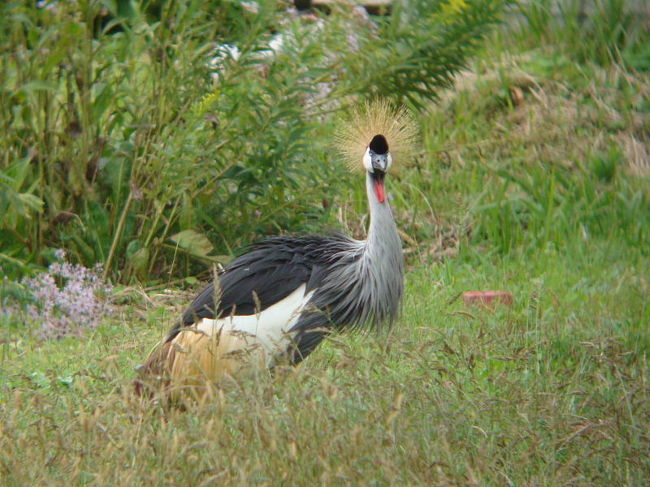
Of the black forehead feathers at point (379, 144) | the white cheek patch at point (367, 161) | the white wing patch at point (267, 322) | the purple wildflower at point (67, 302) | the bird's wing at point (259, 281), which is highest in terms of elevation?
the black forehead feathers at point (379, 144)

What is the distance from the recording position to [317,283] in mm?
3584

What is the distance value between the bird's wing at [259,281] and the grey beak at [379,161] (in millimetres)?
417

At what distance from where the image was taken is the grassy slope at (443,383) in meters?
2.27

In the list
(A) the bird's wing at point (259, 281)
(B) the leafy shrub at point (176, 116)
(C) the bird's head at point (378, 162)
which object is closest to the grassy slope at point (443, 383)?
(A) the bird's wing at point (259, 281)

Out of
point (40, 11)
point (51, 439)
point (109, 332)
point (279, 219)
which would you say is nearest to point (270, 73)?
point (279, 219)

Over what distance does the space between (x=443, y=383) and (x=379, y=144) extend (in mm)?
1176

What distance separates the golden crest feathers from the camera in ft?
12.8

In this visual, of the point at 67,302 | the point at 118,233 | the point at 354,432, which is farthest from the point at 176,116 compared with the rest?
the point at 354,432

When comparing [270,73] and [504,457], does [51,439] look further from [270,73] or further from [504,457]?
[270,73]

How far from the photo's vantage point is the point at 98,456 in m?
2.45

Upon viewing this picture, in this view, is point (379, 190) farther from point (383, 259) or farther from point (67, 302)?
point (67, 302)

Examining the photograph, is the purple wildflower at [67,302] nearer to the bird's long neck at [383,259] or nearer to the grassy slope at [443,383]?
the grassy slope at [443,383]

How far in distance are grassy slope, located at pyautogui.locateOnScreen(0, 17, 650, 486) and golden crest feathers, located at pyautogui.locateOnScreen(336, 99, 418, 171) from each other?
702 mm

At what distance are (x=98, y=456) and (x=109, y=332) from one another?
5.81 ft
